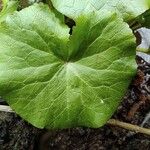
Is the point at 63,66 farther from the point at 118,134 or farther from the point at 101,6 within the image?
the point at 118,134

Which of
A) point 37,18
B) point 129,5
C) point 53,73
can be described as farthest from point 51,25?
point 129,5

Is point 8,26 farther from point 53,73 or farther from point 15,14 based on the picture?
point 53,73

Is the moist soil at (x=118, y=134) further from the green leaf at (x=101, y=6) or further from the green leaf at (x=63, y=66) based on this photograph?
the green leaf at (x=101, y=6)

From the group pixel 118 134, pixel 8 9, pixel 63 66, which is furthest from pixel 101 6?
pixel 118 134

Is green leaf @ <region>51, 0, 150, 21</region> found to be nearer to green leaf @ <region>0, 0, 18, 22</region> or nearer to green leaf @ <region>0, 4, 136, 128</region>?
green leaf @ <region>0, 4, 136, 128</region>

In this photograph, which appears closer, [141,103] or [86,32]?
[86,32]

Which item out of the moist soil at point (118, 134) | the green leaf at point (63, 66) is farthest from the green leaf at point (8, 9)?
the moist soil at point (118, 134)

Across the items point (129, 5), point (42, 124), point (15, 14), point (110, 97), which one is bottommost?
point (42, 124)
